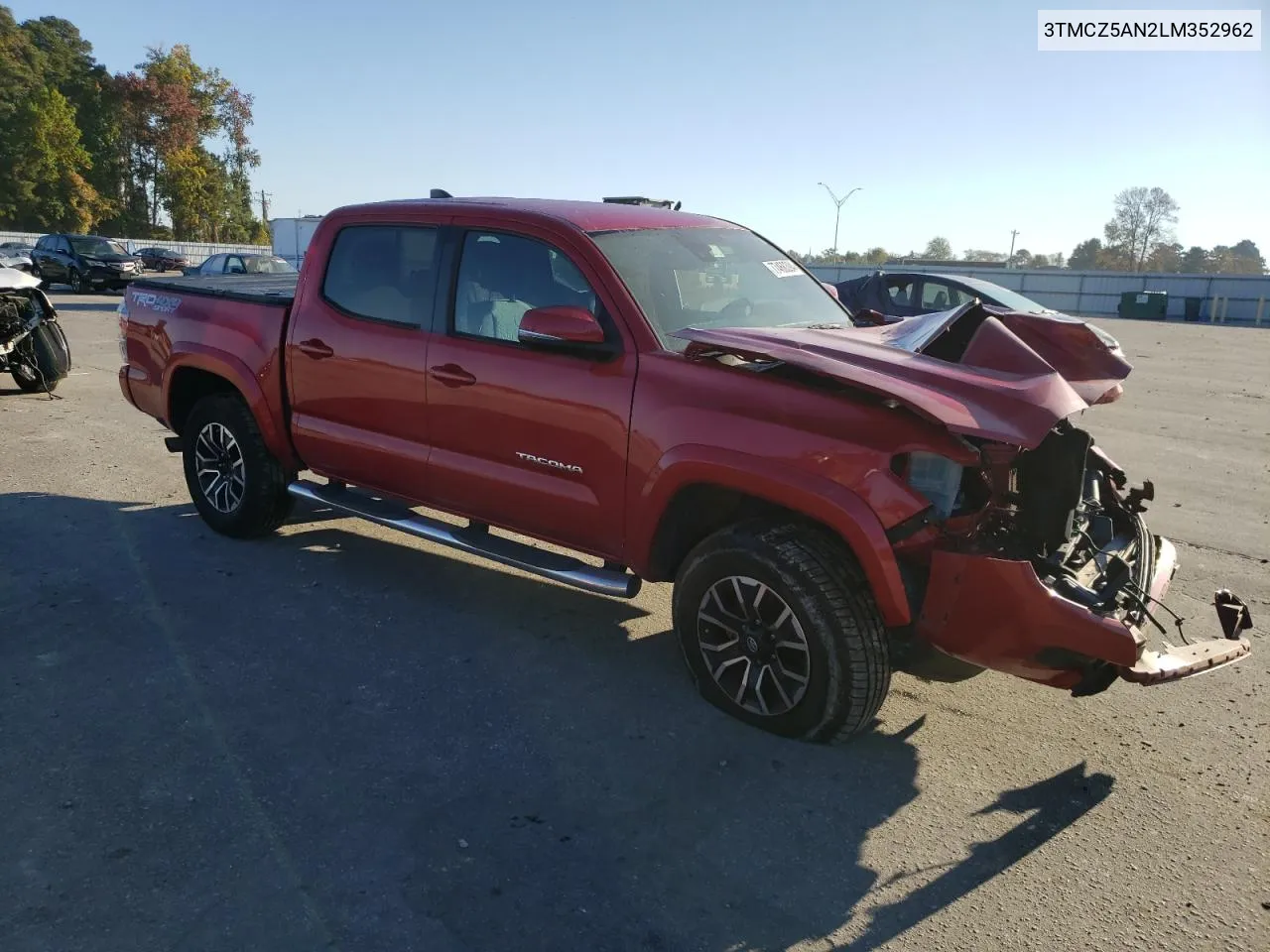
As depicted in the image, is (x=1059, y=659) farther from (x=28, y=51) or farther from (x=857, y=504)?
(x=28, y=51)

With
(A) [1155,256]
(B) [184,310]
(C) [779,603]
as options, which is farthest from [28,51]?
(A) [1155,256]

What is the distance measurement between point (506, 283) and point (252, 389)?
6.28ft

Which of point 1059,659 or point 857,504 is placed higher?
point 857,504

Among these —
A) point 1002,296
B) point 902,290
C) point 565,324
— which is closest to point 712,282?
Result: point 565,324

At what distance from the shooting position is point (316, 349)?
200 inches

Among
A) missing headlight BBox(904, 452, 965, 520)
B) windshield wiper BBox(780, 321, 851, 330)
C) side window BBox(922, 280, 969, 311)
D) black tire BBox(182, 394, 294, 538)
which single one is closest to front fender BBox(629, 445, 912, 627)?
missing headlight BBox(904, 452, 965, 520)

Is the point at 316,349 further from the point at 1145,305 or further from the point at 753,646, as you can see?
the point at 1145,305

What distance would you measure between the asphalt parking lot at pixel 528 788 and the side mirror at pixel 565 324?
151 centimetres

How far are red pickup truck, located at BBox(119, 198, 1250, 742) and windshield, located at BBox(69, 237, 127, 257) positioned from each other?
1049 inches

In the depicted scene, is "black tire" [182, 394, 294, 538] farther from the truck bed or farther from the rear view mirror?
the rear view mirror

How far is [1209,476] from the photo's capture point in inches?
323

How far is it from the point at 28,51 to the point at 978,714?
3276 inches

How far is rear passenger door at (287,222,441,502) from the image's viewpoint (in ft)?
15.4

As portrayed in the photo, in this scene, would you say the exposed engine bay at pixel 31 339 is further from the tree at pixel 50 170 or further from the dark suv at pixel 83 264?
the tree at pixel 50 170
